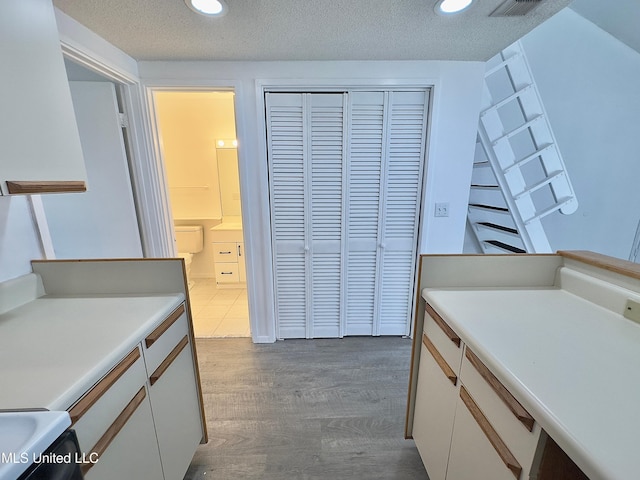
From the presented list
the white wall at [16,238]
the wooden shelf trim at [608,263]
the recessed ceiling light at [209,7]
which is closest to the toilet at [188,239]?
the white wall at [16,238]

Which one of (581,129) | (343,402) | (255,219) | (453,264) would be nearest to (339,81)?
(255,219)

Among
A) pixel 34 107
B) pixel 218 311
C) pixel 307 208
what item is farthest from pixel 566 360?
pixel 218 311

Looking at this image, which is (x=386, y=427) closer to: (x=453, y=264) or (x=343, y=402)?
(x=343, y=402)

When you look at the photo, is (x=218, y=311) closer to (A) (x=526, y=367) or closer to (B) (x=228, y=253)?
(B) (x=228, y=253)

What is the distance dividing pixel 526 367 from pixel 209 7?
198cm

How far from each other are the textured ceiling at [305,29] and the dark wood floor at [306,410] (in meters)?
2.31

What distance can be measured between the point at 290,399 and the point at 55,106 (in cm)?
197

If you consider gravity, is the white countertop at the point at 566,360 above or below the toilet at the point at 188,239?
above

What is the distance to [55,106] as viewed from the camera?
1012 millimetres

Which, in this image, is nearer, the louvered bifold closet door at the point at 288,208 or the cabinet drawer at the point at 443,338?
the cabinet drawer at the point at 443,338

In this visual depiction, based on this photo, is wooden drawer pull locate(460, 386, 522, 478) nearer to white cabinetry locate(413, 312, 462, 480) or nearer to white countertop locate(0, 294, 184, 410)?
white cabinetry locate(413, 312, 462, 480)

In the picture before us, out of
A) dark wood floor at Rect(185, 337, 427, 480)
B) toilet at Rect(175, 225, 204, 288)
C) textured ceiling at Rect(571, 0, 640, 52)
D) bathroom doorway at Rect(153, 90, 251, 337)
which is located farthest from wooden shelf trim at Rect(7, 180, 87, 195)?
textured ceiling at Rect(571, 0, 640, 52)

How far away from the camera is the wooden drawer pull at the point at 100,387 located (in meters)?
0.68

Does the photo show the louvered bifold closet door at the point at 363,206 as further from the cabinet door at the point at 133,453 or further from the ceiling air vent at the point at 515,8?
the cabinet door at the point at 133,453
